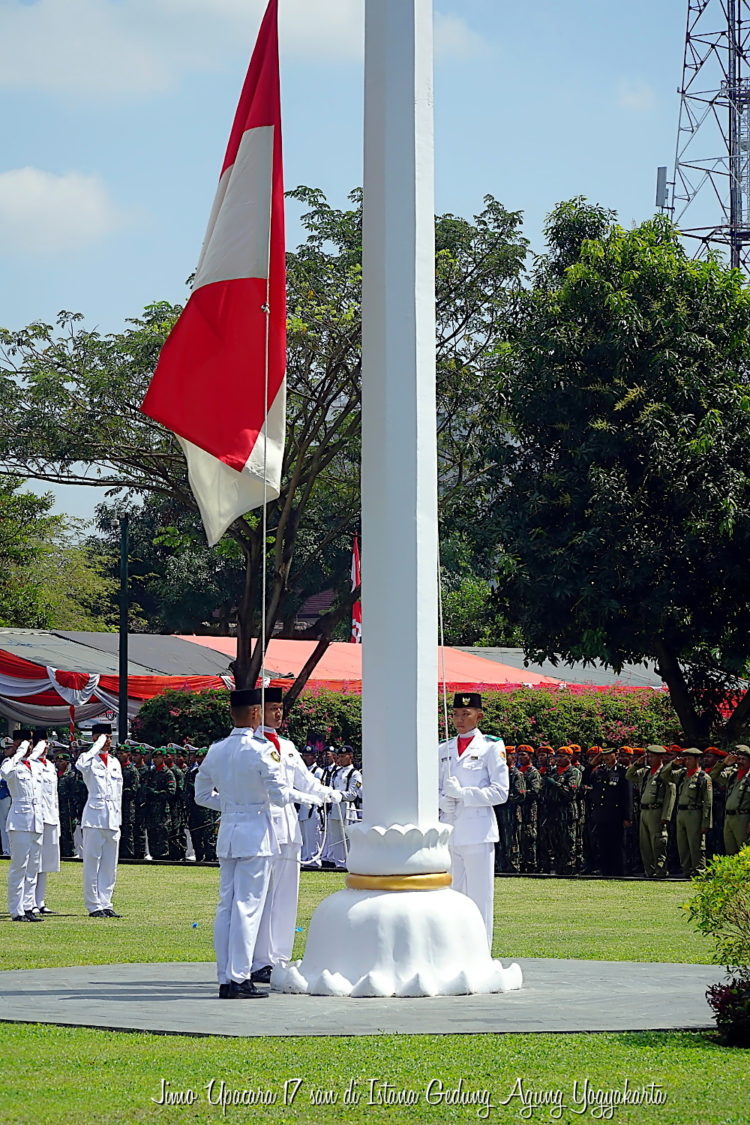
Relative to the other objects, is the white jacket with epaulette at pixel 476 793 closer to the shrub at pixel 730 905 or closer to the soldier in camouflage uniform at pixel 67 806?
the shrub at pixel 730 905

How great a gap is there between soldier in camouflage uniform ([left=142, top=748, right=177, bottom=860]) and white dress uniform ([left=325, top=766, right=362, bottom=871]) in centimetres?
275

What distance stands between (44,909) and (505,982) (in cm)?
947

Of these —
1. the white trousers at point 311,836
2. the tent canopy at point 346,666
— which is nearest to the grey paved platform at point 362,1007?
the white trousers at point 311,836

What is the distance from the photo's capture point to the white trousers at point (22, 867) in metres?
17.5

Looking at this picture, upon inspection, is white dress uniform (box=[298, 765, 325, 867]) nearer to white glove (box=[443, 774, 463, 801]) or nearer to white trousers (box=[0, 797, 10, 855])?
white trousers (box=[0, 797, 10, 855])

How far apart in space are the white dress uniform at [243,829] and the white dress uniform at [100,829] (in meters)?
7.27

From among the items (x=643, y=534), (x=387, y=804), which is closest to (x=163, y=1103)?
(x=387, y=804)

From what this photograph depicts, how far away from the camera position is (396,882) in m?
10.1

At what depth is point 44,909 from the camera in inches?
726

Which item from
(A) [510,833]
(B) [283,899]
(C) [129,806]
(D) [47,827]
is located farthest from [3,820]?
(B) [283,899]

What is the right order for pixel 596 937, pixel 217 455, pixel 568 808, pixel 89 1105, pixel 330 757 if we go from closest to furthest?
pixel 89 1105 → pixel 217 455 → pixel 596 937 → pixel 568 808 → pixel 330 757

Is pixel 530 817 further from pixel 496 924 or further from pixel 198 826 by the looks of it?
pixel 496 924

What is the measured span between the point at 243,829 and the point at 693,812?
1151 cm

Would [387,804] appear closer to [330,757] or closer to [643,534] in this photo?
[643,534]
